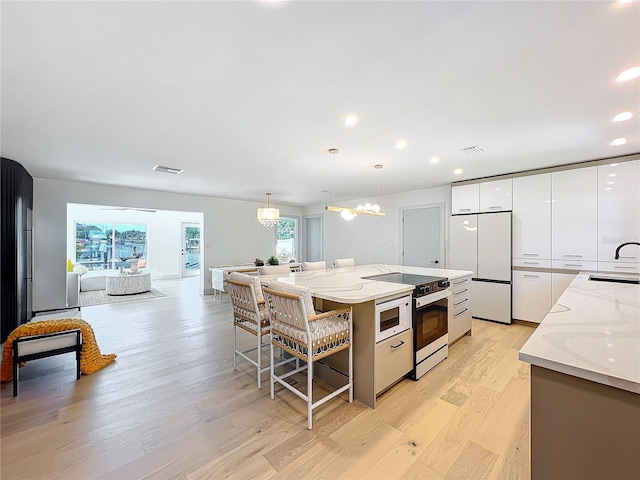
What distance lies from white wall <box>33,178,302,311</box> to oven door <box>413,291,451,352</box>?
5842 millimetres

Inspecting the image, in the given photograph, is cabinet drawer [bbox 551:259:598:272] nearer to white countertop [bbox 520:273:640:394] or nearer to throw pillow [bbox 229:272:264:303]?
white countertop [bbox 520:273:640:394]

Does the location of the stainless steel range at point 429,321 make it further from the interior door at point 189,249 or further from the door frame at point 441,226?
the interior door at point 189,249

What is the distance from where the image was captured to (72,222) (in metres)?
8.45

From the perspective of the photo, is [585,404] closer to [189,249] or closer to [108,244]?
[189,249]

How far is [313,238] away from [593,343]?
8104 mm

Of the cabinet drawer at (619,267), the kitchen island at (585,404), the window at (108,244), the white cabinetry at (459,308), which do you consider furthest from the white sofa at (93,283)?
the cabinet drawer at (619,267)

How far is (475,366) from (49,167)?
6549 mm

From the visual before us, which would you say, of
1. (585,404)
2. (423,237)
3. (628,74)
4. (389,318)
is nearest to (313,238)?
(423,237)

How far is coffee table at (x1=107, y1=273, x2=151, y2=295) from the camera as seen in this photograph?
271 inches

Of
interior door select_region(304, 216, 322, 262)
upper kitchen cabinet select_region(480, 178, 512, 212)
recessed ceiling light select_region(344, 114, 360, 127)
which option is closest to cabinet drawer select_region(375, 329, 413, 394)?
recessed ceiling light select_region(344, 114, 360, 127)

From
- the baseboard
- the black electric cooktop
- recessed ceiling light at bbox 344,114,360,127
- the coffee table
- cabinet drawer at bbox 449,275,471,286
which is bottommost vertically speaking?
the baseboard

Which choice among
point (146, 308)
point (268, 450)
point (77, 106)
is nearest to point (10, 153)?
point (77, 106)

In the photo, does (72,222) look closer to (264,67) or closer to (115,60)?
(115,60)

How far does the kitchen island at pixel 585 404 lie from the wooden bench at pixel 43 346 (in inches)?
145
